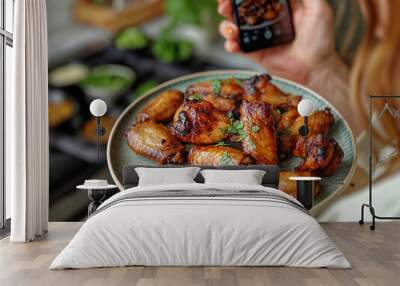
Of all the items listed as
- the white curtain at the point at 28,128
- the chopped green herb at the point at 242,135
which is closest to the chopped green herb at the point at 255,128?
the chopped green herb at the point at 242,135

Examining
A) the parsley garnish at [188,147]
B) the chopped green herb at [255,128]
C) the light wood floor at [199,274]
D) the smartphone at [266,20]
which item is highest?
the smartphone at [266,20]

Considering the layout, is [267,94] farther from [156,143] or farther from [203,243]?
[203,243]

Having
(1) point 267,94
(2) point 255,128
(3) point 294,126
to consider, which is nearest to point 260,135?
(2) point 255,128

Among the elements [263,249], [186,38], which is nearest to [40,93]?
[186,38]

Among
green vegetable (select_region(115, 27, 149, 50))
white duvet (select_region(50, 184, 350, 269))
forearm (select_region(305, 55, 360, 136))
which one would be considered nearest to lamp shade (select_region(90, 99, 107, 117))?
→ green vegetable (select_region(115, 27, 149, 50))

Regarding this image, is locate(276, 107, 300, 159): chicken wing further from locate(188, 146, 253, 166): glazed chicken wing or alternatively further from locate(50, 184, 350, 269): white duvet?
locate(50, 184, 350, 269): white duvet

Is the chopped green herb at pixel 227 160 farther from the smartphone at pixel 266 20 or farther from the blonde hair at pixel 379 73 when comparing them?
the blonde hair at pixel 379 73
